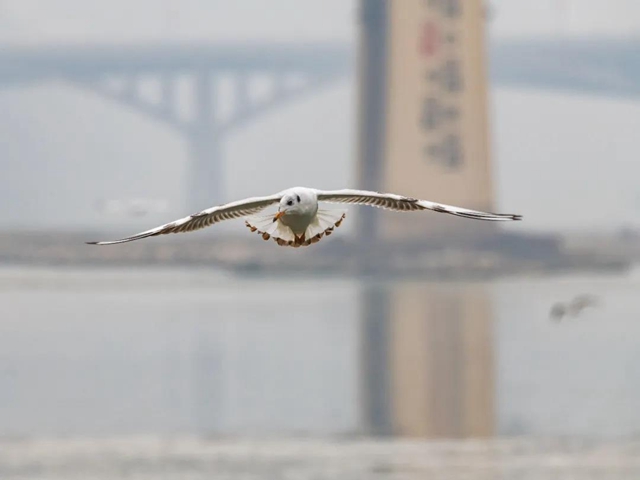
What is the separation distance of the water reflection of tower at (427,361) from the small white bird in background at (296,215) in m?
21.5

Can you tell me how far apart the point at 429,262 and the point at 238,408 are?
215 inches

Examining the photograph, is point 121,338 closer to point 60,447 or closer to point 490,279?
point 490,279

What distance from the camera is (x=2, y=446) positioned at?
98.4 ft

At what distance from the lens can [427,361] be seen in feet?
125

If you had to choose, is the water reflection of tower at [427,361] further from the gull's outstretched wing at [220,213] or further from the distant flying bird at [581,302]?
the gull's outstretched wing at [220,213]

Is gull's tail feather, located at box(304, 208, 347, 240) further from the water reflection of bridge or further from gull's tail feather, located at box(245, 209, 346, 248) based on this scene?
the water reflection of bridge

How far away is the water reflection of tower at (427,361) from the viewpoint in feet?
104

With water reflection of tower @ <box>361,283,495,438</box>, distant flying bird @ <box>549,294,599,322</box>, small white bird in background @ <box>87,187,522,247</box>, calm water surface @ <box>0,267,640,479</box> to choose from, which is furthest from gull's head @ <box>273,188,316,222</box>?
distant flying bird @ <box>549,294,599,322</box>

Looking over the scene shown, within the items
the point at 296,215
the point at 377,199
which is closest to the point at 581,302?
the point at 377,199

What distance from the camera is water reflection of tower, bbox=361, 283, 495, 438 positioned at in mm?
31766

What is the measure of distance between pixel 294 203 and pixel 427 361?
29595 millimetres

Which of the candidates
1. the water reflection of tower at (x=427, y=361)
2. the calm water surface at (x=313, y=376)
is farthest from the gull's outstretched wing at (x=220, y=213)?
the water reflection of tower at (x=427, y=361)

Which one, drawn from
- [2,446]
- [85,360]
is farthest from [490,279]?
[2,446]

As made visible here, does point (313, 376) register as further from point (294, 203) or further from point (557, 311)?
point (294, 203)
